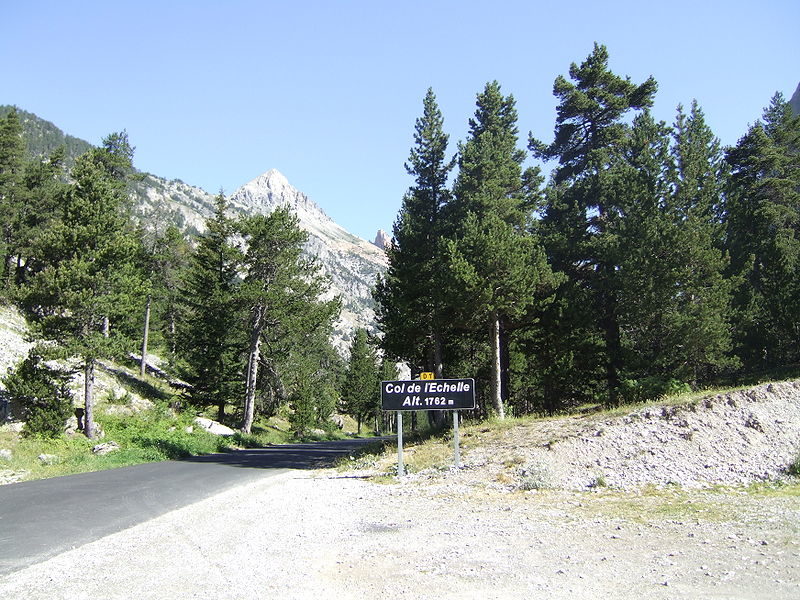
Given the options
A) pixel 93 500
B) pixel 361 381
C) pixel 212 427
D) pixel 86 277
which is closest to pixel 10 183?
pixel 212 427

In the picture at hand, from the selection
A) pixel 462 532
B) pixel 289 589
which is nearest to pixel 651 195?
pixel 462 532

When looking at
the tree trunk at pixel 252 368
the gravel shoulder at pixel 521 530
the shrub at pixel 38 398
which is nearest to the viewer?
the gravel shoulder at pixel 521 530

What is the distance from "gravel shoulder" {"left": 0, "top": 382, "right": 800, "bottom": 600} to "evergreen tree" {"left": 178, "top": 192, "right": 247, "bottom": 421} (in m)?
25.9

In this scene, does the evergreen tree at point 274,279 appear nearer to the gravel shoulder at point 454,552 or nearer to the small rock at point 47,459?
the small rock at point 47,459

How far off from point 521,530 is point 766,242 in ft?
101

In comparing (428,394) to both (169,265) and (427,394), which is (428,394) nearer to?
(427,394)

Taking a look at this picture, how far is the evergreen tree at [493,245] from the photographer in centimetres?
2091

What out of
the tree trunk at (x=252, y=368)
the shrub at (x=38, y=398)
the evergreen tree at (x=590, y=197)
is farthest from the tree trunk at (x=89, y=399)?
the evergreen tree at (x=590, y=197)

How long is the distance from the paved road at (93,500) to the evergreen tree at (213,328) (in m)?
20.0

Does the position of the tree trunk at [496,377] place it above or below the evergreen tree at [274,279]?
below

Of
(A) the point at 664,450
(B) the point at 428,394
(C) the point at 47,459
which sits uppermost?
(B) the point at 428,394

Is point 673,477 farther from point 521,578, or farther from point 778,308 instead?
point 778,308

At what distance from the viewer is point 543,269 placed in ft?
76.1

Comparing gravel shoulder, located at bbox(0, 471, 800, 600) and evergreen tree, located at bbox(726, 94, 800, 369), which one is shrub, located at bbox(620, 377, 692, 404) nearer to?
evergreen tree, located at bbox(726, 94, 800, 369)
